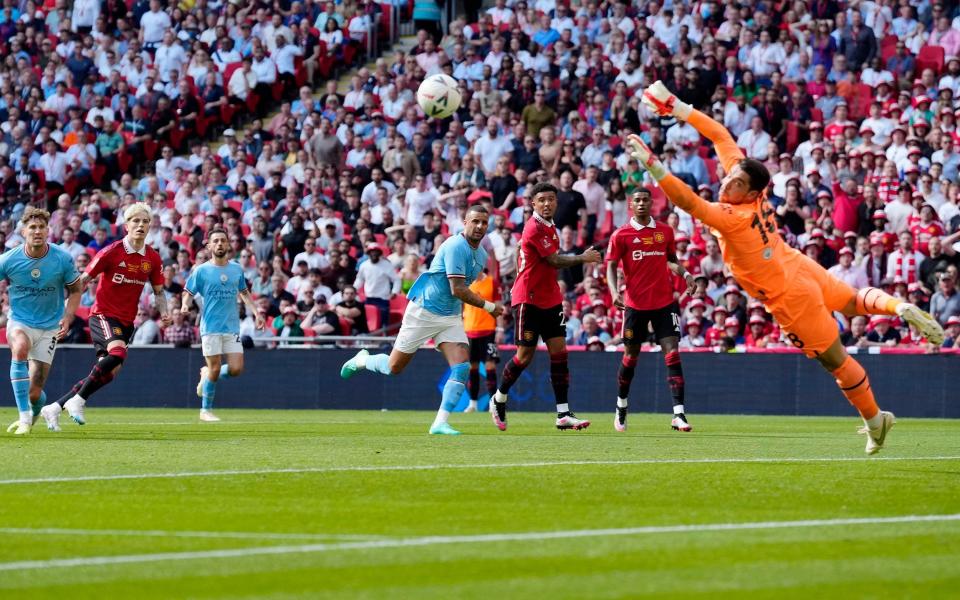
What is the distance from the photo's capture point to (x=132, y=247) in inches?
682

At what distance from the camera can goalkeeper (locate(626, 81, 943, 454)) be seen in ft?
36.8

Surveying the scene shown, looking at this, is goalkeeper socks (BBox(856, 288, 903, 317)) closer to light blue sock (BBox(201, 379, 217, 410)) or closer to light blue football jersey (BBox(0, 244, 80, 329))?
light blue football jersey (BBox(0, 244, 80, 329))

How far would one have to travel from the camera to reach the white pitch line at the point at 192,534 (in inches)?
281

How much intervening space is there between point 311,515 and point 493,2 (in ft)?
88.3

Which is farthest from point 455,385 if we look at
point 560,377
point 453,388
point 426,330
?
point 560,377

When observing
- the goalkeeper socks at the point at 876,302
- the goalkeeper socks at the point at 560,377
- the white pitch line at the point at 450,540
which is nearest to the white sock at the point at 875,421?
the goalkeeper socks at the point at 876,302

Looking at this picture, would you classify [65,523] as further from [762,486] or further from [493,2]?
[493,2]

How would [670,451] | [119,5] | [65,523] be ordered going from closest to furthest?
[65,523] < [670,451] < [119,5]

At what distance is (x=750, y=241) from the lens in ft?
37.0

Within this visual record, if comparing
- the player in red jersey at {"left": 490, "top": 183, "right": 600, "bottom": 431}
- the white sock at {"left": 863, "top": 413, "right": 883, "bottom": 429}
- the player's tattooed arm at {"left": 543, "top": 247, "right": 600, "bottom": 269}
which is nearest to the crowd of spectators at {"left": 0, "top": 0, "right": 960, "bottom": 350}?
the player in red jersey at {"left": 490, "top": 183, "right": 600, "bottom": 431}

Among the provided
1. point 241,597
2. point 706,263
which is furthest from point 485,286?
point 241,597

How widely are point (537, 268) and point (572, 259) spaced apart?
0.89 metres

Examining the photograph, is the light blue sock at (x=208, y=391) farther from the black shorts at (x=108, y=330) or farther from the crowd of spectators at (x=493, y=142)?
the crowd of spectators at (x=493, y=142)

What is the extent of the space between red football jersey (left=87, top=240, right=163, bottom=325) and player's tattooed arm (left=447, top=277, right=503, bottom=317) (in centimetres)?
377
